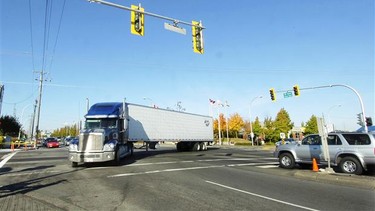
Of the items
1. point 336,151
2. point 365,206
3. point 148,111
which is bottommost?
point 365,206

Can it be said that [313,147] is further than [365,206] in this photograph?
Yes

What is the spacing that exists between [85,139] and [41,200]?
908 centimetres

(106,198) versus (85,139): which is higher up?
(85,139)

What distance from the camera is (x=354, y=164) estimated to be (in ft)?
45.4

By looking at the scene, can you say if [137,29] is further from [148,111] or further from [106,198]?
[148,111]

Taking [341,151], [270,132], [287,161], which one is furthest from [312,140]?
[270,132]

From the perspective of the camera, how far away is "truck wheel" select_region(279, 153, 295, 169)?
16688 millimetres

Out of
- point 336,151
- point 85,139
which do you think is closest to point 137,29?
point 85,139

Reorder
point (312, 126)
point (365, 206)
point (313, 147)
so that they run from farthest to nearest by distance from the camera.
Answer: point (312, 126) → point (313, 147) → point (365, 206)

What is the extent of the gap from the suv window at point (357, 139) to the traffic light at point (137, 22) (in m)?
9.98

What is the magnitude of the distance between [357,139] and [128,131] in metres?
14.7

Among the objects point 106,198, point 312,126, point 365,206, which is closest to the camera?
point 365,206

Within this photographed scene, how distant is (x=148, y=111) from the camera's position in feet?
90.2

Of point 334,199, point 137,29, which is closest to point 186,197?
Answer: point 334,199
